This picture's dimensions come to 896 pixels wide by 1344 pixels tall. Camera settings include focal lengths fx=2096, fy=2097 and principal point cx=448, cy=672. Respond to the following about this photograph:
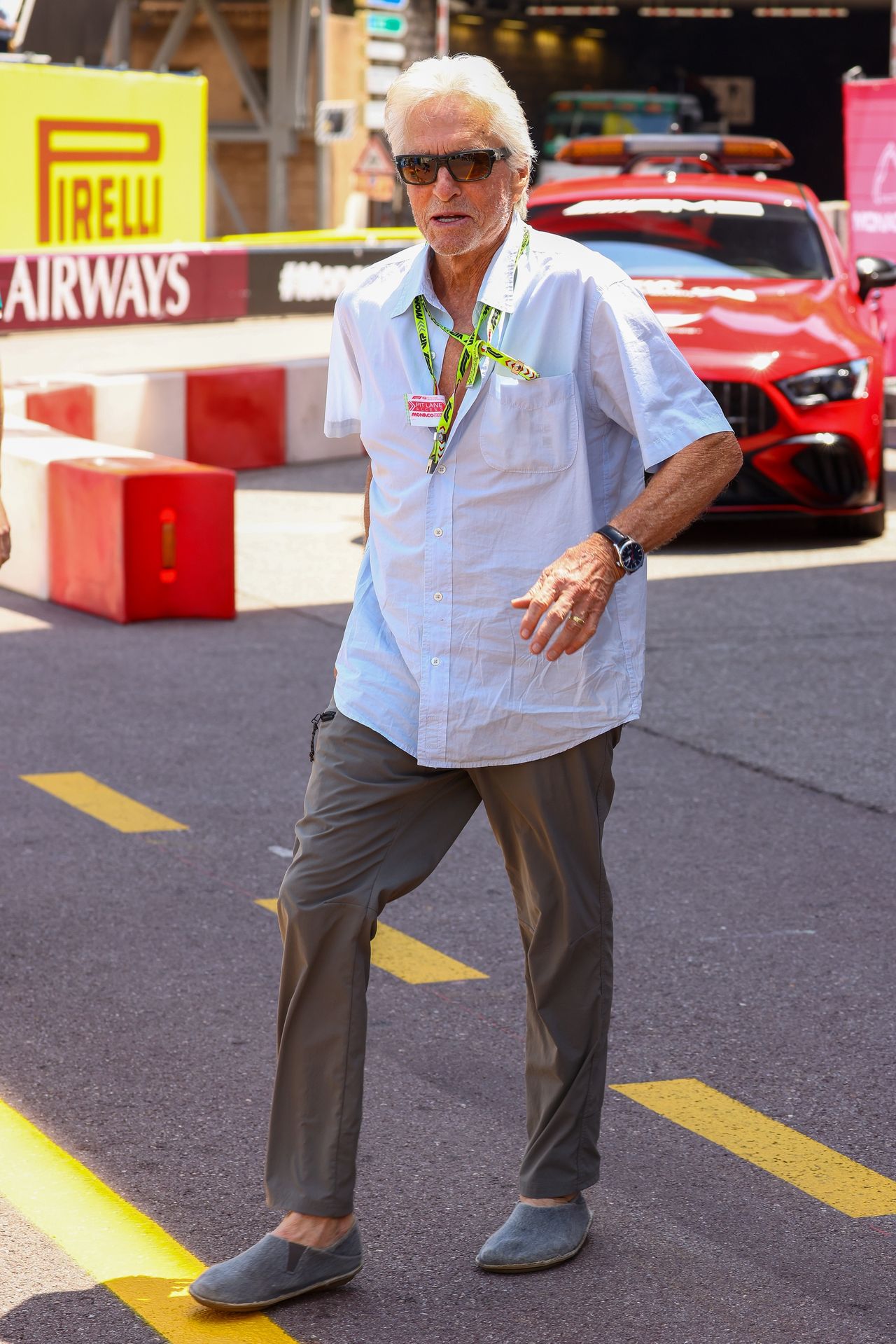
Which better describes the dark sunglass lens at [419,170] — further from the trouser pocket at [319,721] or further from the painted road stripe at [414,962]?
the painted road stripe at [414,962]

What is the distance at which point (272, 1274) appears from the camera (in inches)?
124

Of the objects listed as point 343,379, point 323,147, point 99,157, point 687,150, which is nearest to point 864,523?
point 687,150

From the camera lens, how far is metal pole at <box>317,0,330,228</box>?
3466 cm

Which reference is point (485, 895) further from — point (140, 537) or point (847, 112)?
point (847, 112)

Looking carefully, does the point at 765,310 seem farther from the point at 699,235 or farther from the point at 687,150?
the point at 687,150

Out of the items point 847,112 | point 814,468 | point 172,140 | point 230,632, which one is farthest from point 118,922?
point 172,140

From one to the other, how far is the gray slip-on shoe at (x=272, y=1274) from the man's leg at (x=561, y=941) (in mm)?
322

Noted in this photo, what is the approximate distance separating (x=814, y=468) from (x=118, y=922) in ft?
20.8

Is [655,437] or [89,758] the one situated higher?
[655,437]

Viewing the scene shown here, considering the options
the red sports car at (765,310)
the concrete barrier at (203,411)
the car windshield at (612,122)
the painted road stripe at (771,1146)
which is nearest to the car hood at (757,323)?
the red sports car at (765,310)

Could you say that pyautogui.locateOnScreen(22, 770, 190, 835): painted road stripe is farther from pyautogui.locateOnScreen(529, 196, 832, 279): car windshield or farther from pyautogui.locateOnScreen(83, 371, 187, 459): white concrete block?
pyautogui.locateOnScreen(529, 196, 832, 279): car windshield

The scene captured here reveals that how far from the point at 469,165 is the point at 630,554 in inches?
25.1

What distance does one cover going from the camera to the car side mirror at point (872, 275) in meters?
11.6

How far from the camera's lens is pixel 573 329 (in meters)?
3.12
